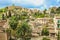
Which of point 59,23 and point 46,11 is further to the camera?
point 46,11

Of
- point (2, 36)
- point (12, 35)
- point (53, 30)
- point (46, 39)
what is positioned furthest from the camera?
point (53, 30)

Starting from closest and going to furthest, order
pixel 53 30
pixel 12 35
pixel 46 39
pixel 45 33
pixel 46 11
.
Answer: pixel 46 39, pixel 12 35, pixel 45 33, pixel 53 30, pixel 46 11

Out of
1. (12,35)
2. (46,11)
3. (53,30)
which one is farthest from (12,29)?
(46,11)

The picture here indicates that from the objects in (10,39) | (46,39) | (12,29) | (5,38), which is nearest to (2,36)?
(5,38)

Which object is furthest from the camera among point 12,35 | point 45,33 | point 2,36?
point 45,33

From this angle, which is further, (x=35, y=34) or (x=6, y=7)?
(x=6, y=7)

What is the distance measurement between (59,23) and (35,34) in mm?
1748

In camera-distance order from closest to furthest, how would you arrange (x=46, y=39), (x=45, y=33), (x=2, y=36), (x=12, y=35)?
1. (x=2, y=36)
2. (x=46, y=39)
3. (x=12, y=35)
4. (x=45, y=33)

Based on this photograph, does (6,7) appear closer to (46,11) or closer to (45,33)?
(46,11)

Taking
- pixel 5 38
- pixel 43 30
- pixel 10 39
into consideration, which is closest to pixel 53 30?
pixel 43 30

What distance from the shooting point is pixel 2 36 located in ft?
41.5

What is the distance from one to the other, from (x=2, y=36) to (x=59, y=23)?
5.11m

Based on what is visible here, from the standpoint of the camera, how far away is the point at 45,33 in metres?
16.1

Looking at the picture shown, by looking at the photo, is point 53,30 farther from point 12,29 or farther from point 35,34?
point 12,29
